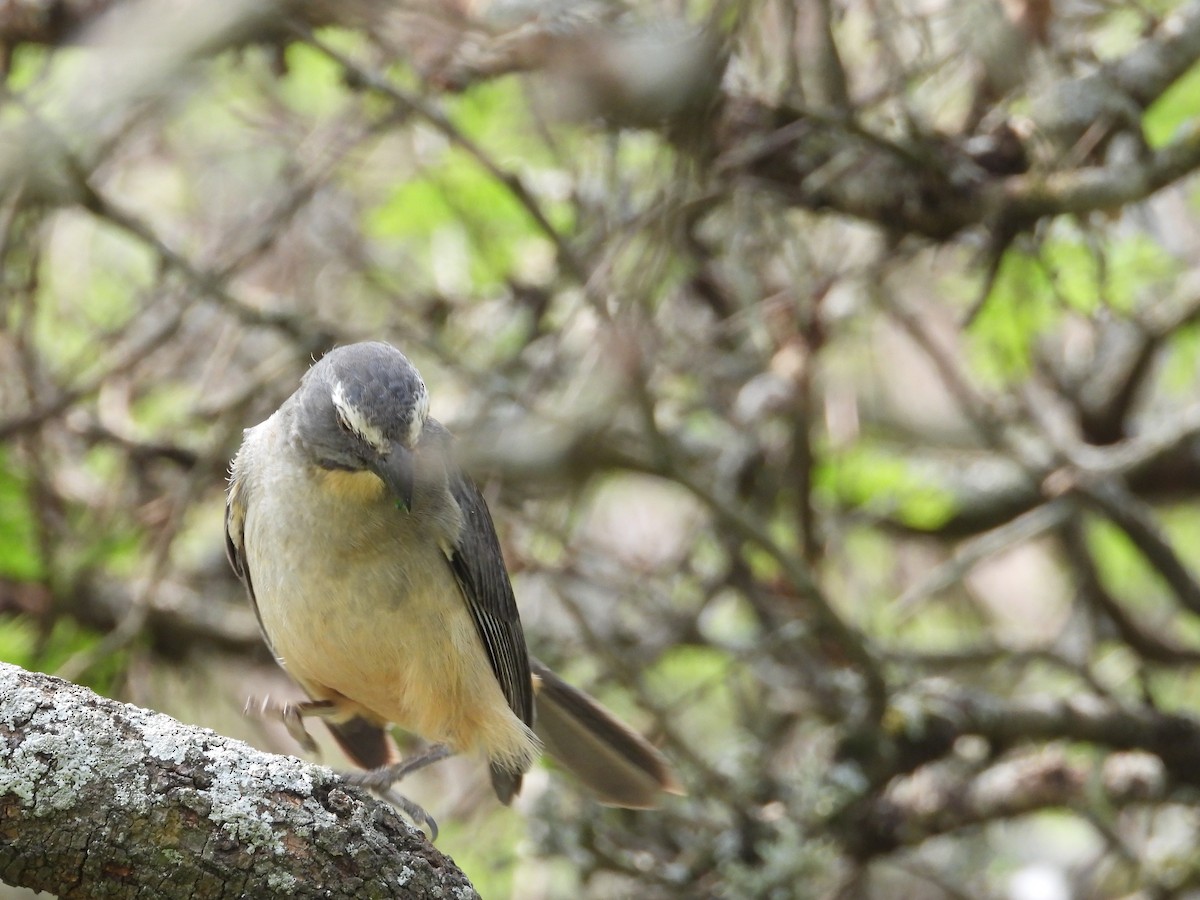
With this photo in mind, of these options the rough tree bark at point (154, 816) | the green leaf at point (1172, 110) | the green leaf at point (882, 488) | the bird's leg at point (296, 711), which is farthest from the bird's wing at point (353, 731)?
the green leaf at point (1172, 110)

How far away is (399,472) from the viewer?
3924 millimetres

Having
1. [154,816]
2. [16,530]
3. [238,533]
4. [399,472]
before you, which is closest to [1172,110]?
[399,472]

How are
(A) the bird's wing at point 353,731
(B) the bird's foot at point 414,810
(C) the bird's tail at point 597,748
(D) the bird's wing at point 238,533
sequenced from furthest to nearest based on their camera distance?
(C) the bird's tail at point 597,748 → (A) the bird's wing at point 353,731 → (D) the bird's wing at point 238,533 → (B) the bird's foot at point 414,810

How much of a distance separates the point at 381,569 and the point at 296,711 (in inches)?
25.9

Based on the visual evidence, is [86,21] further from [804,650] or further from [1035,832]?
[1035,832]

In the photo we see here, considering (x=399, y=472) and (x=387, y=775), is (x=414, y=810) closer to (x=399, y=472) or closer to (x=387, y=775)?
(x=387, y=775)

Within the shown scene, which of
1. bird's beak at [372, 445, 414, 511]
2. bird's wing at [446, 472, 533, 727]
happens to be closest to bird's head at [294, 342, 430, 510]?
bird's beak at [372, 445, 414, 511]

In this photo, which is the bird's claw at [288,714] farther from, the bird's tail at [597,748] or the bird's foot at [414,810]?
the bird's tail at [597,748]

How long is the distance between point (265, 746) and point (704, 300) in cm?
289

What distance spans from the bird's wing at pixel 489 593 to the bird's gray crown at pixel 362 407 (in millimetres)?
501

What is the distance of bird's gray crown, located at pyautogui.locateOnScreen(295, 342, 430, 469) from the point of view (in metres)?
3.94

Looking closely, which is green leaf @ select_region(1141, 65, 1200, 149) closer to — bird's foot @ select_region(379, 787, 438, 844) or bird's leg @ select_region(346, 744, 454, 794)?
bird's leg @ select_region(346, 744, 454, 794)

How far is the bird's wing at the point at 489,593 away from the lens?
14.5ft

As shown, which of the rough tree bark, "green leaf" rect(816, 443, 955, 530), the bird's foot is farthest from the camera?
"green leaf" rect(816, 443, 955, 530)
